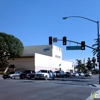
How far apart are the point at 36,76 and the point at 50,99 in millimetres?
29249

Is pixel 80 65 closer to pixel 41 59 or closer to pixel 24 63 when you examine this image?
pixel 41 59

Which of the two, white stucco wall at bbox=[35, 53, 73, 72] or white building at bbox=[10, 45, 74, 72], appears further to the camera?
white stucco wall at bbox=[35, 53, 73, 72]

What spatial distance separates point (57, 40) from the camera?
3472cm

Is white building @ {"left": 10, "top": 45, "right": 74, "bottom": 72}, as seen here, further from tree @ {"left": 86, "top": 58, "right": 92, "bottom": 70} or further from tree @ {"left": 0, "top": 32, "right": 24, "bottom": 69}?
tree @ {"left": 86, "top": 58, "right": 92, "bottom": 70}

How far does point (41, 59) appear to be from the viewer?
232ft

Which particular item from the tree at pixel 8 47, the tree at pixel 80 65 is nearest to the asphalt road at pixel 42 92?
the tree at pixel 8 47

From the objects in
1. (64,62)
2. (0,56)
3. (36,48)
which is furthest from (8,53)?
(64,62)

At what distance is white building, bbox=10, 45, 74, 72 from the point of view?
67438 mm

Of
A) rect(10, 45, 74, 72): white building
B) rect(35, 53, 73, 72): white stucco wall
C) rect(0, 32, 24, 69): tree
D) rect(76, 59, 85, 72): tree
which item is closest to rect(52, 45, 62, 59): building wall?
rect(10, 45, 74, 72): white building

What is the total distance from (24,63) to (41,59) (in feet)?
18.3

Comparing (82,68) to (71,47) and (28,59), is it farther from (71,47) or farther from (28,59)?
(71,47)

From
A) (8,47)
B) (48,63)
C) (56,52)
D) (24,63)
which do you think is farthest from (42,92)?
(56,52)

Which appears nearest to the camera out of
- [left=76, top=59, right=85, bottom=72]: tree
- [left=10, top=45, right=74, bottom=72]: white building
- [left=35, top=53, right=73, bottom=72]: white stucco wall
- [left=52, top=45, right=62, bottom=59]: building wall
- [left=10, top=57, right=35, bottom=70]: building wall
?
[left=10, top=57, right=35, bottom=70]: building wall

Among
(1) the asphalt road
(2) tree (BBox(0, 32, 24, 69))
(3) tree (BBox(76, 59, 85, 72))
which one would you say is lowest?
(1) the asphalt road
